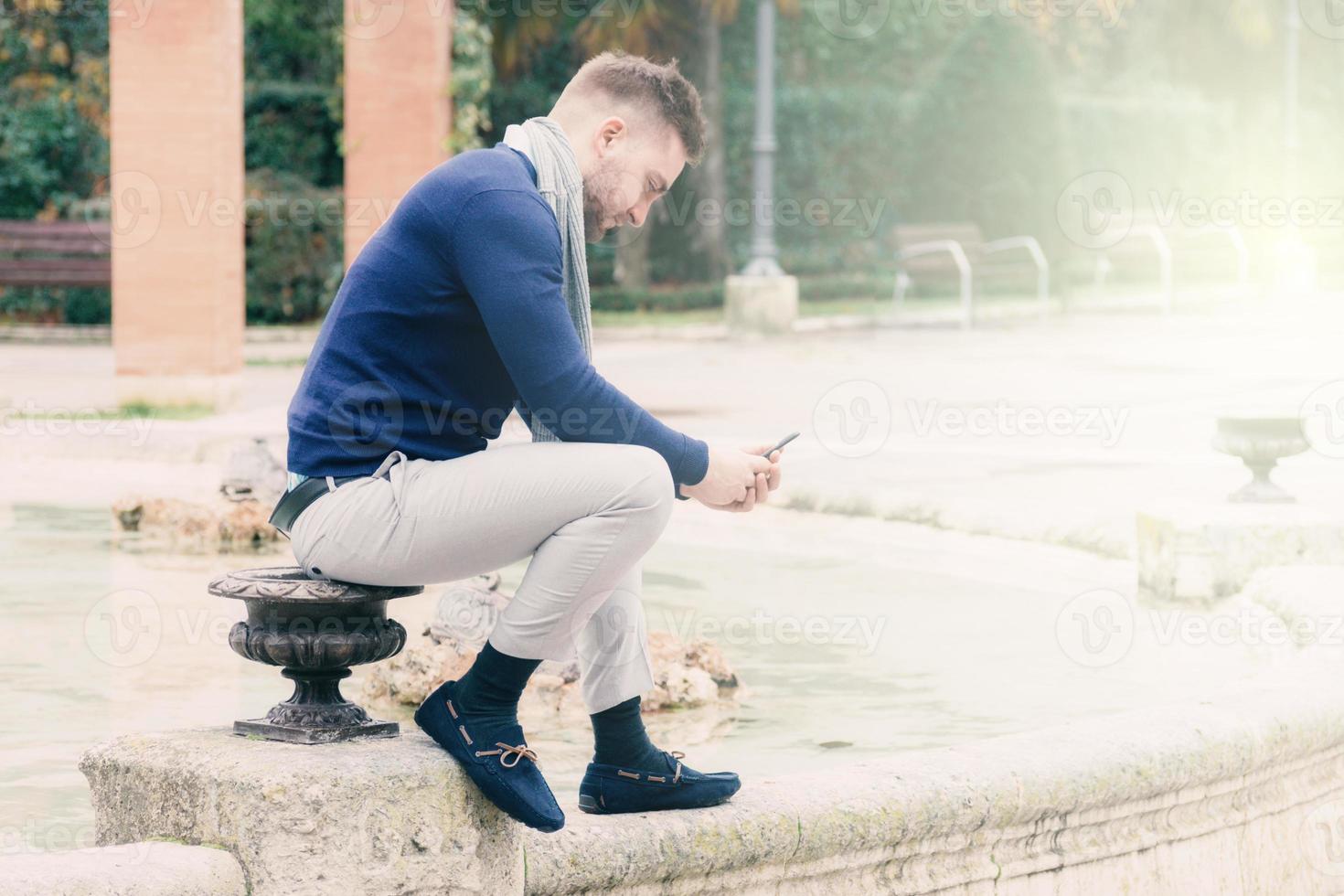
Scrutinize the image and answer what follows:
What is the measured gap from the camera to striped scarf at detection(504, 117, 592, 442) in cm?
309

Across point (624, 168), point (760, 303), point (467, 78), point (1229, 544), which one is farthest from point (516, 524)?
point (760, 303)

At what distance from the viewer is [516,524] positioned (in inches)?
116

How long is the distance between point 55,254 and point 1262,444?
Result: 43.6 ft

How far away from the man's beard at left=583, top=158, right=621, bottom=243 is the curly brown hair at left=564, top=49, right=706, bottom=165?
0.38 feet

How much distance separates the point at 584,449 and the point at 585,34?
716 inches

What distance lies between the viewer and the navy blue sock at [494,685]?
295 cm

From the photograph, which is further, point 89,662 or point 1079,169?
point 1079,169

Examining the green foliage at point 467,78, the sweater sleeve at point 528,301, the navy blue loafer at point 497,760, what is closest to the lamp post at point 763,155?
the green foliage at point 467,78

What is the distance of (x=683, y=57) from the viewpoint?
21.8m

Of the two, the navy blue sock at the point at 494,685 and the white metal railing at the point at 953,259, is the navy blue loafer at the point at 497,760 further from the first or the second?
the white metal railing at the point at 953,259

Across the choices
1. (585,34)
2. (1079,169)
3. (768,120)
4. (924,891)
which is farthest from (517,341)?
(1079,169)

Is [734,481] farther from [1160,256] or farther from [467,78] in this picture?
[1160,256]

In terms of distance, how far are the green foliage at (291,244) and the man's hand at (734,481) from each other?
14.6 meters

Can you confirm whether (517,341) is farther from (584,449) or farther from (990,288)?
(990,288)
